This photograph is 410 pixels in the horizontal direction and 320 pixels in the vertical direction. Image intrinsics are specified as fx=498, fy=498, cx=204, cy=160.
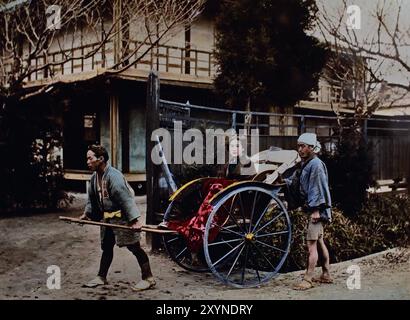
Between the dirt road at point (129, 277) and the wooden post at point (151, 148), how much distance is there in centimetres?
59

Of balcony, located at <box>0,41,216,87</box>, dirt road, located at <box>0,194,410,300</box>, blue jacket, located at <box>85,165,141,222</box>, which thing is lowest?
dirt road, located at <box>0,194,410,300</box>

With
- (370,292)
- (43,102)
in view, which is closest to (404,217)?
(370,292)

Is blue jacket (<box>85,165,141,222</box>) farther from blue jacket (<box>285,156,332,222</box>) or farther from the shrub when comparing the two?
the shrub

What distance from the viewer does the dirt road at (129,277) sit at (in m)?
5.46

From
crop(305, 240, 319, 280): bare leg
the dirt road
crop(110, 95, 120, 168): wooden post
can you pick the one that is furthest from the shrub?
crop(110, 95, 120, 168): wooden post

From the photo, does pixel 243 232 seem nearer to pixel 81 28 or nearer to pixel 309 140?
pixel 309 140

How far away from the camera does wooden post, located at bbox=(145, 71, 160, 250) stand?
725cm

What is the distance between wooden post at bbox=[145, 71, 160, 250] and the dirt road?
0.59 meters

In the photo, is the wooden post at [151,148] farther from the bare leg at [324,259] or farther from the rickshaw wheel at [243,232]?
the bare leg at [324,259]

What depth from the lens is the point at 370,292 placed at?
5.59 meters

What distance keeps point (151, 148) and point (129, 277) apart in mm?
2062

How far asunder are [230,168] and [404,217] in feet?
13.3

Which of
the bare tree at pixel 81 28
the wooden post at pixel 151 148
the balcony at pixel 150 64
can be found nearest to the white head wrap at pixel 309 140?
the wooden post at pixel 151 148
